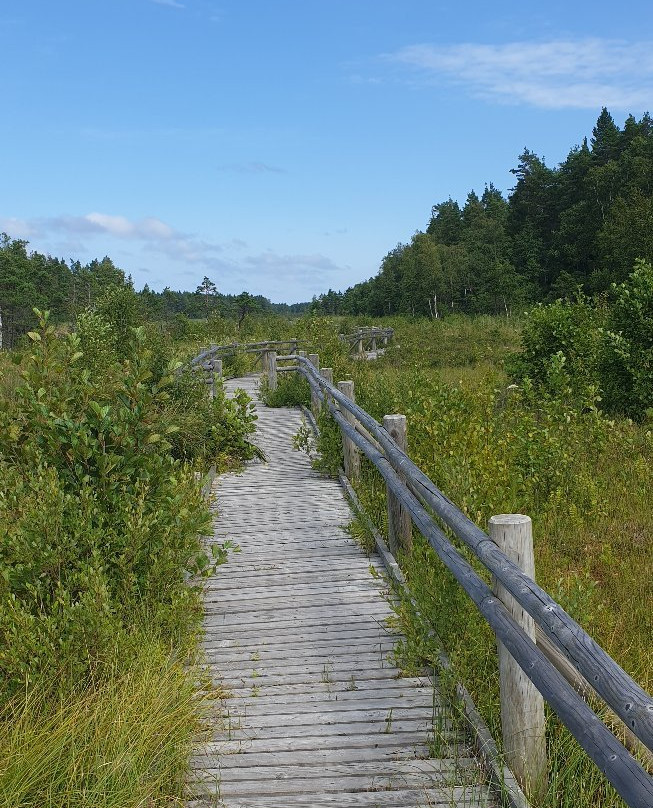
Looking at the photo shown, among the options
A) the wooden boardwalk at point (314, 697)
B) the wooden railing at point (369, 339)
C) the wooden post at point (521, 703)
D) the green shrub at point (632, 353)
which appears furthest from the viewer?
the wooden railing at point (369, 339)

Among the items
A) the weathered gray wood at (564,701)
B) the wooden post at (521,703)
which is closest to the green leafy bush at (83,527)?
the weathered gray wood at (564,701)

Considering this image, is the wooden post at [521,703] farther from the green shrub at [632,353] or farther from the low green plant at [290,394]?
the low green plant at [290,394]

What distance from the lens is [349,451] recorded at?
30.0 ft

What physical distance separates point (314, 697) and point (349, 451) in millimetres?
5092

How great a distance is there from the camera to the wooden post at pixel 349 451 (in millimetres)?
8883

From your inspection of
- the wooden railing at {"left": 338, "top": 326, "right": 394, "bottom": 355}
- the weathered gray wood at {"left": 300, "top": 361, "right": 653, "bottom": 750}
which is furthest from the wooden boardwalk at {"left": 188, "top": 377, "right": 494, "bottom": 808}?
the wooden railing at {"left": 338, "top": 326, "right": 394, "bottom": 355}

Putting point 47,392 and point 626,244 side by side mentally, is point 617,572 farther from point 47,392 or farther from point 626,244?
point 626,244

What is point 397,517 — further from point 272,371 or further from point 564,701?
point 272,371

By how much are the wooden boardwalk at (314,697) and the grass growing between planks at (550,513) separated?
0.98 feet

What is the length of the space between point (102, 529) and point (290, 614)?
59.6 inches

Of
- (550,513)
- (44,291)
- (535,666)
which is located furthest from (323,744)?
(44,291)

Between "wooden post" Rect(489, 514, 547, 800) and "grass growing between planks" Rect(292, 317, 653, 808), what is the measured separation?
10 centimetres

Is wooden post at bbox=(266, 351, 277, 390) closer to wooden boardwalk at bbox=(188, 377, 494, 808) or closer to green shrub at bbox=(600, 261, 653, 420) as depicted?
green shrub at bbox=(600, 261, 653, 420)

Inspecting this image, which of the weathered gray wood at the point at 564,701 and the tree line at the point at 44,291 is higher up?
the tree line at the point at 44,291
